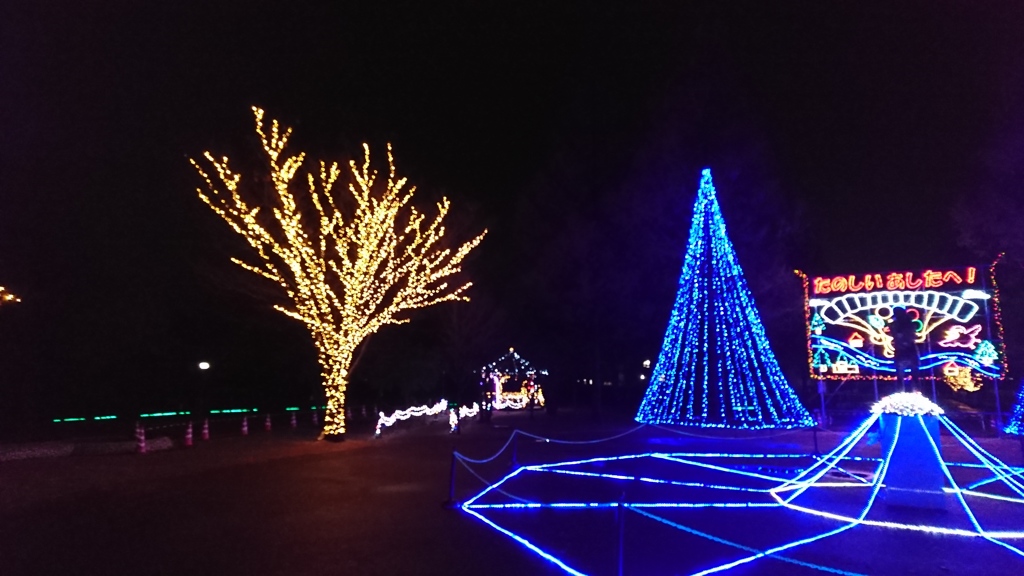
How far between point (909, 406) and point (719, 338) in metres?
13.9

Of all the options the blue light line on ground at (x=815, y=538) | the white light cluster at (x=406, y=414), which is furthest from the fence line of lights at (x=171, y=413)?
the blue light line on ground at (x=815, y=538)

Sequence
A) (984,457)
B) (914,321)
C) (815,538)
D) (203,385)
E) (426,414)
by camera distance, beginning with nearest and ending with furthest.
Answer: (815,538) → (984,457) → (914,321) → (203,385) → (426,414)

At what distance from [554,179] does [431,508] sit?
2622cm

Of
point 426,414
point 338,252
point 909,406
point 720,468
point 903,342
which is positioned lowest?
point 720,468

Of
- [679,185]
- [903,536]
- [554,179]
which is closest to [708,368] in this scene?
[679,185]

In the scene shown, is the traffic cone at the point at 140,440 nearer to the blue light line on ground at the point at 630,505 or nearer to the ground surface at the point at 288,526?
the ground surface at the point at 288,526

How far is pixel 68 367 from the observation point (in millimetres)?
22609

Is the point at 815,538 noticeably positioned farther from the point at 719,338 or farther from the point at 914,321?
the point at 719,338

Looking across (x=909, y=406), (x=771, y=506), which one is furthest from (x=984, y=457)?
(x=771, y=506)

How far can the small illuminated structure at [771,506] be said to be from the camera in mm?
7598

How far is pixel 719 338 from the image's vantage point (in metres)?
24.6

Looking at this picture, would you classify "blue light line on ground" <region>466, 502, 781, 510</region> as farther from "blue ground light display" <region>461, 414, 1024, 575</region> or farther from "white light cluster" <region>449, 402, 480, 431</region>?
"white light cluster" <region>449, 402, 480, 431</region>

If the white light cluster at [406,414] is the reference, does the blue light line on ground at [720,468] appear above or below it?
below

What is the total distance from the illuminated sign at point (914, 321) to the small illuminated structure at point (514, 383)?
55.8 feet
